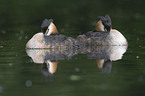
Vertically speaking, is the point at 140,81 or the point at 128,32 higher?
the point at 128,32

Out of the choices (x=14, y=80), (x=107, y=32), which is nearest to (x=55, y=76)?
(x=14, y=80)

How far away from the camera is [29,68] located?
49.5ft

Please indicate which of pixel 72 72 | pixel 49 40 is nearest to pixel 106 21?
pixel 49 40

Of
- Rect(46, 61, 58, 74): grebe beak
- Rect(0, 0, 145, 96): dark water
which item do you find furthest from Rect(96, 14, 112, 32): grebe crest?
Rect(46, 61, 58, 74): grebe beak

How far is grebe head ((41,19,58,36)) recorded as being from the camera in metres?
20.1

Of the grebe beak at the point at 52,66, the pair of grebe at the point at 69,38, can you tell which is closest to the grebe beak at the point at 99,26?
the pair of grebe at the point at 69,38

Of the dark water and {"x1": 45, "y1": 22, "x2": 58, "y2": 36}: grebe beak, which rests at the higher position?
{"x1": 45, "y1": 22, "x2": 58, "y2": 36}: grebe beak

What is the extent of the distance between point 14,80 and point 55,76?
4.48ft

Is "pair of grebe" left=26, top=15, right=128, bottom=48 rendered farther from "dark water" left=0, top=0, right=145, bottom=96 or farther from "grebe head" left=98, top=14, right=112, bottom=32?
"dark water" left=0, top=0, right=145, bottom=96

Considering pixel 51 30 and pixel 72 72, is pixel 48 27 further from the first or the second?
pixel 72 72

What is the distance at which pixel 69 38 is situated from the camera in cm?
2067

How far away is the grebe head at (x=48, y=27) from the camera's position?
2009 centimetres

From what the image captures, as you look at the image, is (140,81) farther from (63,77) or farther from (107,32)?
(107,32)

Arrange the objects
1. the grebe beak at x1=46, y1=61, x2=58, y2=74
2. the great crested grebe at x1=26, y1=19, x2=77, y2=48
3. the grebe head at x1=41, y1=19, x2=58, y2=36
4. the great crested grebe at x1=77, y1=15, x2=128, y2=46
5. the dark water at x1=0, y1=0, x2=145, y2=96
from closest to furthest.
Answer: the dark water at x1=0, y1=0, x2=145, y2=96, the grebe beak at x1=46, y1=61, x2=58, y2=74, the grebe head at x1=41, y1=19, x2=58, y2=36, the great crested grebe at x1=26, y1=19, x2=77, y2=48, the great crested grebe at x1=77, y1=15, x2=128, y2=46
